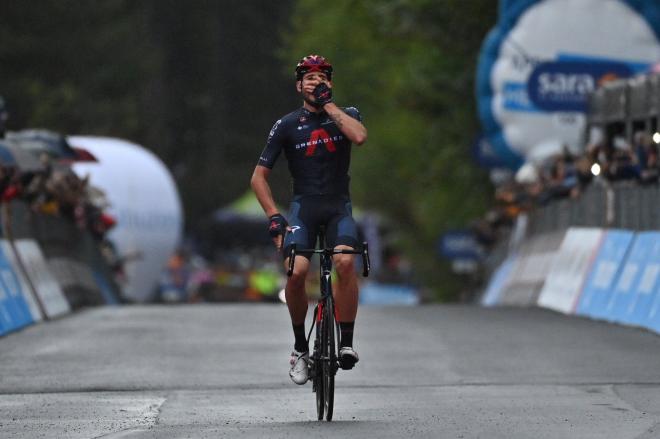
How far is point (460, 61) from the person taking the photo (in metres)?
45.9

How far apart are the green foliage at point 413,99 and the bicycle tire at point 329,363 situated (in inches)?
1229

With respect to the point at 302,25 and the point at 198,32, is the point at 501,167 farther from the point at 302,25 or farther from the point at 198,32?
the point at 198,32

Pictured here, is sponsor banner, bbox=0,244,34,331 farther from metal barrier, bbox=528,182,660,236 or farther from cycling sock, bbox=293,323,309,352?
cycling sock, bbox=293,323,309,352

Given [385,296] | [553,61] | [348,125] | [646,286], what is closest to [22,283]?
[646,286]

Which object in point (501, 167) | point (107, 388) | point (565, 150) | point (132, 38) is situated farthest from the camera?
point (132, 38)

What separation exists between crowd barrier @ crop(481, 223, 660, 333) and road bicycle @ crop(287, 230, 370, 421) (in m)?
6.41

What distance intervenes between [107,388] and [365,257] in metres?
3.03

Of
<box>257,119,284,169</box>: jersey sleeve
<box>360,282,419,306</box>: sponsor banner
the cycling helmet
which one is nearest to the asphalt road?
<box>257,119,284,169</box>: jersey sleeve

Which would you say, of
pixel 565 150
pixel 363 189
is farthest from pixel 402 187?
pixel 565 150

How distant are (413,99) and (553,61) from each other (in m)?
15.9

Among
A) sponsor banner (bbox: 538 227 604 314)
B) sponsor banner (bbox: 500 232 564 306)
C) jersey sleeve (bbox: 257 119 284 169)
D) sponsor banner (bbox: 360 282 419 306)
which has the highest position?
jersey sleeve (bbox: 257 119 284 169)

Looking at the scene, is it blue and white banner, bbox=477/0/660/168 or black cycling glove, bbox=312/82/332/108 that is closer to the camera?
black cycling glove, bbox=312/82/332/108

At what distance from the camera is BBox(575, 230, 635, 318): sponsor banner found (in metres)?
21.0

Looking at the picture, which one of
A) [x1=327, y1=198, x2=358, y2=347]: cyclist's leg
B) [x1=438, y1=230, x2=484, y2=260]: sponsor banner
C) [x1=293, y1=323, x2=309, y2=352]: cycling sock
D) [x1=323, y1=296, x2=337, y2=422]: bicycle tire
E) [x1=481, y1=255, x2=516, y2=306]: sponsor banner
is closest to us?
[x1=323, y1=296, x2=337, y2=422]: bicycle tire
